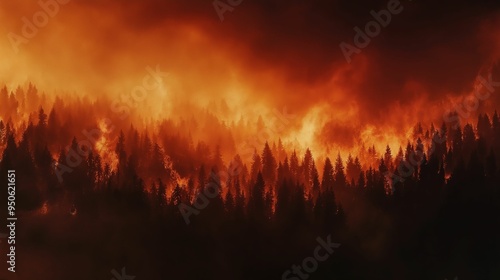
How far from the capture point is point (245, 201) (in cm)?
8750

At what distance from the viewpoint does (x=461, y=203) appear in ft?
286

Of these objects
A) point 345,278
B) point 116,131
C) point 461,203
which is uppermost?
point 116,131

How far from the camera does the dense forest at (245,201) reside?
84.6 m

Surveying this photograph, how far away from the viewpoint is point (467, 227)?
86.6 meters

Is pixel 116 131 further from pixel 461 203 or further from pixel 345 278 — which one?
pixel 461 203

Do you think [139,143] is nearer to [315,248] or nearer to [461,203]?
[315,248]

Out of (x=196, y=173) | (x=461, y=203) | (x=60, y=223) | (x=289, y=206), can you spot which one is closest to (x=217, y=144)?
(x=196, y=173)

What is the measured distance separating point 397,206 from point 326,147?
33.0 feet

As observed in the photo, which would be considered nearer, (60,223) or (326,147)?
(60,223)

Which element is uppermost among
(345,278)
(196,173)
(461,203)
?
(196,173)

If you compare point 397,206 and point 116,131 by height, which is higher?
point 116,131

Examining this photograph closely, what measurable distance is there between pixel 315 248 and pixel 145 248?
18.0 metres

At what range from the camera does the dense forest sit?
3329 inches

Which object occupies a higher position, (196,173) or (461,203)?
(196,173)
